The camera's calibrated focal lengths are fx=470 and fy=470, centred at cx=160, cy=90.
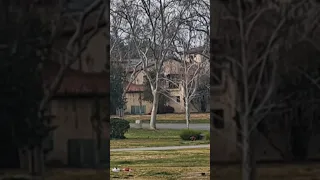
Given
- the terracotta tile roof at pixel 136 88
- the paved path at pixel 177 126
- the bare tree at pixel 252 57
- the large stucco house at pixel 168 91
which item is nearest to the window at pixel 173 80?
the large stucco house at pixel 168 91

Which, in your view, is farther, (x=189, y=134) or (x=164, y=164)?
(x=189, y=134)

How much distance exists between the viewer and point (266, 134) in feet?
12.2

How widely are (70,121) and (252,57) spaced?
1490mm

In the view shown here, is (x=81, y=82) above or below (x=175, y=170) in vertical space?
above

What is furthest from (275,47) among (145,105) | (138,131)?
(145,105)

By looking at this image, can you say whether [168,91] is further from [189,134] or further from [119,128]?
[119,128]

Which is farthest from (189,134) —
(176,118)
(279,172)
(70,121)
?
(70,121)

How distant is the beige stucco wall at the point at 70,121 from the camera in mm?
3496

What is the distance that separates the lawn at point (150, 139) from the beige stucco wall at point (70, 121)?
23.0ft

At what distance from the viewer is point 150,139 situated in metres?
11.8

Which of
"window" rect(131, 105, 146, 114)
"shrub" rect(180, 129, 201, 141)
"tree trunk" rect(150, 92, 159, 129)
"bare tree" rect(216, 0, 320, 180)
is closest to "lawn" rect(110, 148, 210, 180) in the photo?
"shrub" rect(180, 129, 201, 141)

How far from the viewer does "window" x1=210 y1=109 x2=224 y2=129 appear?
145 inches

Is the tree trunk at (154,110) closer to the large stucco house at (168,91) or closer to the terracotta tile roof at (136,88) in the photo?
the large stucco house at (168,91)

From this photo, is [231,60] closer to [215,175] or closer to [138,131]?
[215,175]
